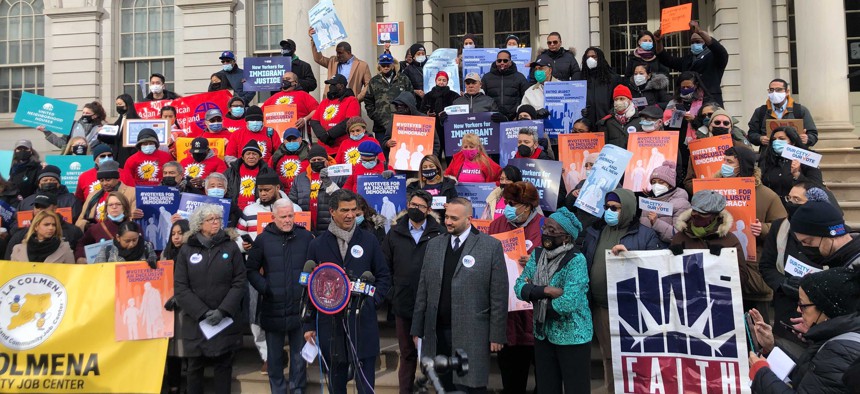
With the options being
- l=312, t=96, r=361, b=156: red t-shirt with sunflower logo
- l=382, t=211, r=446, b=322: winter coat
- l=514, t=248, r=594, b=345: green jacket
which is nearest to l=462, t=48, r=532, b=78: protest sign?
l=312, t=96, r=361, b=156: red t-shirt with sunflower logo

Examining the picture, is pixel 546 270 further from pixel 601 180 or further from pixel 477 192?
pixel 477 192

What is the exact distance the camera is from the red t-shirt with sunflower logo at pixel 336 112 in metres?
11.6

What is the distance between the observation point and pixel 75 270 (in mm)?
8133

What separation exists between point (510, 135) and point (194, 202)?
4.39 metres

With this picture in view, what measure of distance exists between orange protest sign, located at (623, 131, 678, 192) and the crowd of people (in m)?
0.14

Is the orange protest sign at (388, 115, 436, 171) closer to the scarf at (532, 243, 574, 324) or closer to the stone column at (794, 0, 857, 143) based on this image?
the scarf at (532, 243, 574, 324)

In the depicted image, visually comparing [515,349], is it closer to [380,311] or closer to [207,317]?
[380,311]

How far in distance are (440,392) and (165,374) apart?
17.2 ft

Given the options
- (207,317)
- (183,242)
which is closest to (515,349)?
(207,317)

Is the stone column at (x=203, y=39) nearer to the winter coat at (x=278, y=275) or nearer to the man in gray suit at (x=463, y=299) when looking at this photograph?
the winter coat at (x=278, y=275)

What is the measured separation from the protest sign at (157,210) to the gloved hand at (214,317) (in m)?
2.17

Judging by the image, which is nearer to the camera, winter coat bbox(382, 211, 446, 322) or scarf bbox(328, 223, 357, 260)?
scarf bbox(328, 223, 357, 260)

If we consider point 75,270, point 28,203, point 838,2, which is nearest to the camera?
point 75,270

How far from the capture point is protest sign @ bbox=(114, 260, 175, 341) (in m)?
7.95
